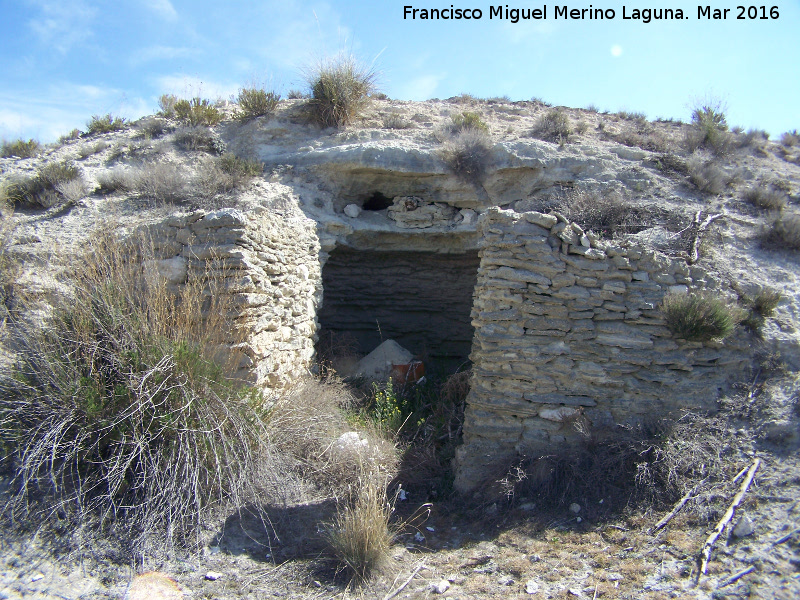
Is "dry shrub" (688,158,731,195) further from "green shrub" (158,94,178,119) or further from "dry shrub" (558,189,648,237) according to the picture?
"green shrub" (158,94,178,119)

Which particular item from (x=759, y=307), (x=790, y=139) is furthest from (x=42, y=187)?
(x=790, y=139)

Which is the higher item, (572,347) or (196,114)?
(196,114)

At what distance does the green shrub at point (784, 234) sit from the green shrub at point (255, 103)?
7563 millimetres

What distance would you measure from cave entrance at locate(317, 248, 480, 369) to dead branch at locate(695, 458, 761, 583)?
4742 millimetres

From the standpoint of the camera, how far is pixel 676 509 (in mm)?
3500

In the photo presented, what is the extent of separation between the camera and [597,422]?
4.21 metres

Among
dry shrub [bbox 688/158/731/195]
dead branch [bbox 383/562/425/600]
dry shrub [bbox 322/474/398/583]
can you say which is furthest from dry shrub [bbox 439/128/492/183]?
dead branch [bbox 383/562/425/600]

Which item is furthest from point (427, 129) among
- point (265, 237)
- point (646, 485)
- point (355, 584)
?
point (355, 584)

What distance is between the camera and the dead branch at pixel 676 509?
3.42 metres

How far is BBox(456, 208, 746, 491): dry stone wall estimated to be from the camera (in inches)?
165

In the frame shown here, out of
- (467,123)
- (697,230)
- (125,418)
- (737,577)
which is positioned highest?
(467,123)

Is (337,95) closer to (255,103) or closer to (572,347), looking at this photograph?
(255,103)

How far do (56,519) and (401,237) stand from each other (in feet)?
17.8

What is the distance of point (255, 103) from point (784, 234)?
313 inches
